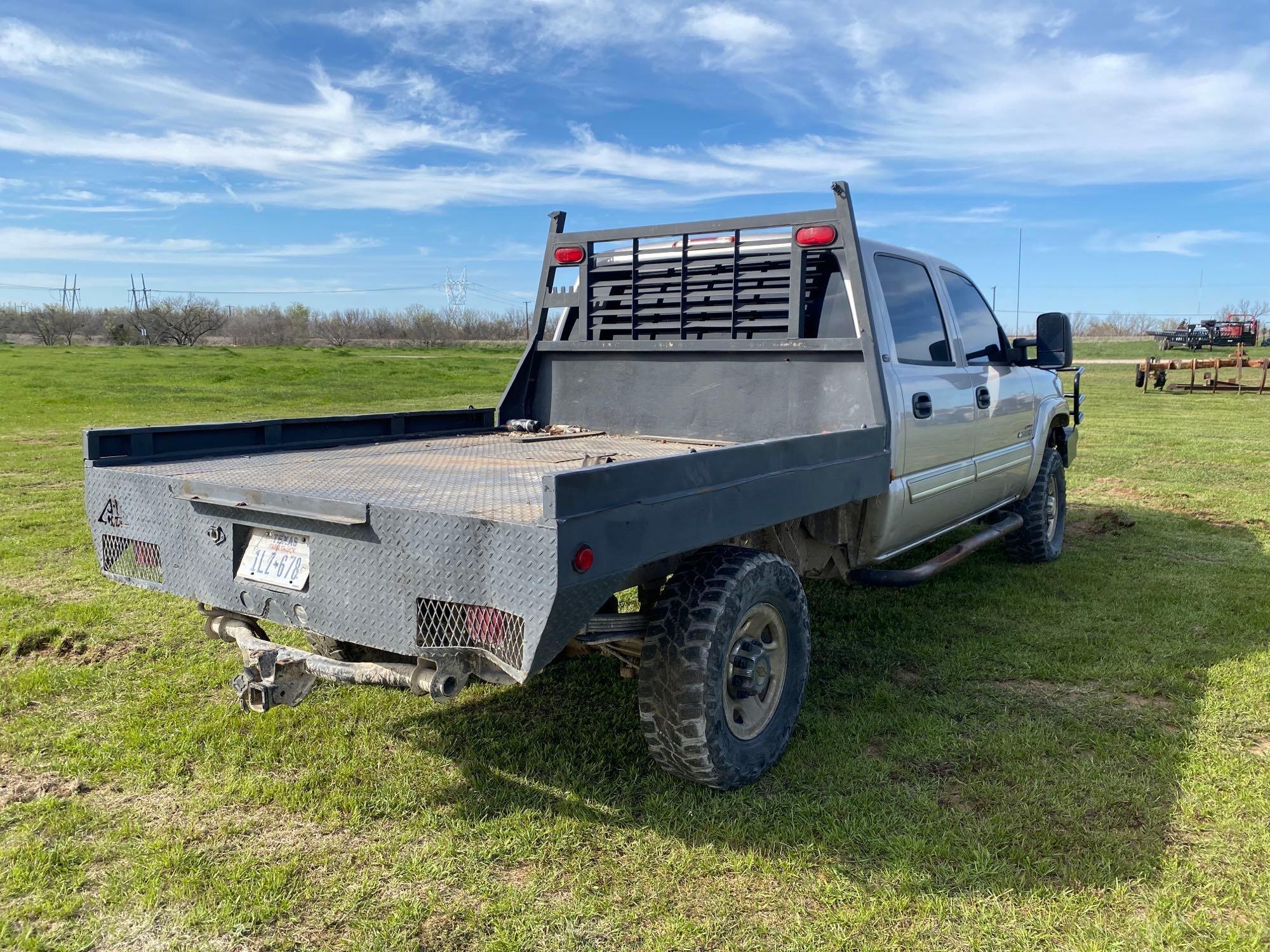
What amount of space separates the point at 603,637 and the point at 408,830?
36.2 inches

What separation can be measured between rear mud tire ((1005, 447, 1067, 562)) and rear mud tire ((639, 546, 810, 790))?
3914 millimetres

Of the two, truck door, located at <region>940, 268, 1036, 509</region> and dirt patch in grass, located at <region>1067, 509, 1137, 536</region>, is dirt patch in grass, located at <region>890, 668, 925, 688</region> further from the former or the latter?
dirt patch in grass, located at <region>1067, 509, 1137, 536</region>

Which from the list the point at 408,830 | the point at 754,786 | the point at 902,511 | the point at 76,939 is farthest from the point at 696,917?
the point at 902,511

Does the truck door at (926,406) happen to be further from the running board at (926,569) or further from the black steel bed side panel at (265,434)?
the black steel bed side panel at (265,434)

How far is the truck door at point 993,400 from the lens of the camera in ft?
18.3

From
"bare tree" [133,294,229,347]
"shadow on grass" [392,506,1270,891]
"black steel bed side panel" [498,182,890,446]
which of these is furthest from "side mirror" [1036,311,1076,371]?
"bare tree" [133,294,229,347]

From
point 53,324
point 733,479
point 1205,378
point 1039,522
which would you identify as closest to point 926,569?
point 733,479

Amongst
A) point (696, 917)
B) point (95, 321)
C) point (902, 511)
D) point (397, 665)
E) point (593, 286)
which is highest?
point (95, 321)

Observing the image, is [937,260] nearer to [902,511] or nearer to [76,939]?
[902,511]

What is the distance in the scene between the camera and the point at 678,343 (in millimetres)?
4969

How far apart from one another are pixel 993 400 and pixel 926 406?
4.03 feet

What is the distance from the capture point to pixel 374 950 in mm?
2535

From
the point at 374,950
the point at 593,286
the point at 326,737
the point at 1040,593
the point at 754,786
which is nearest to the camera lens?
the point at 374,950

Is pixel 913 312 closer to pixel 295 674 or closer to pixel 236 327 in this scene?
pixel 295 674
